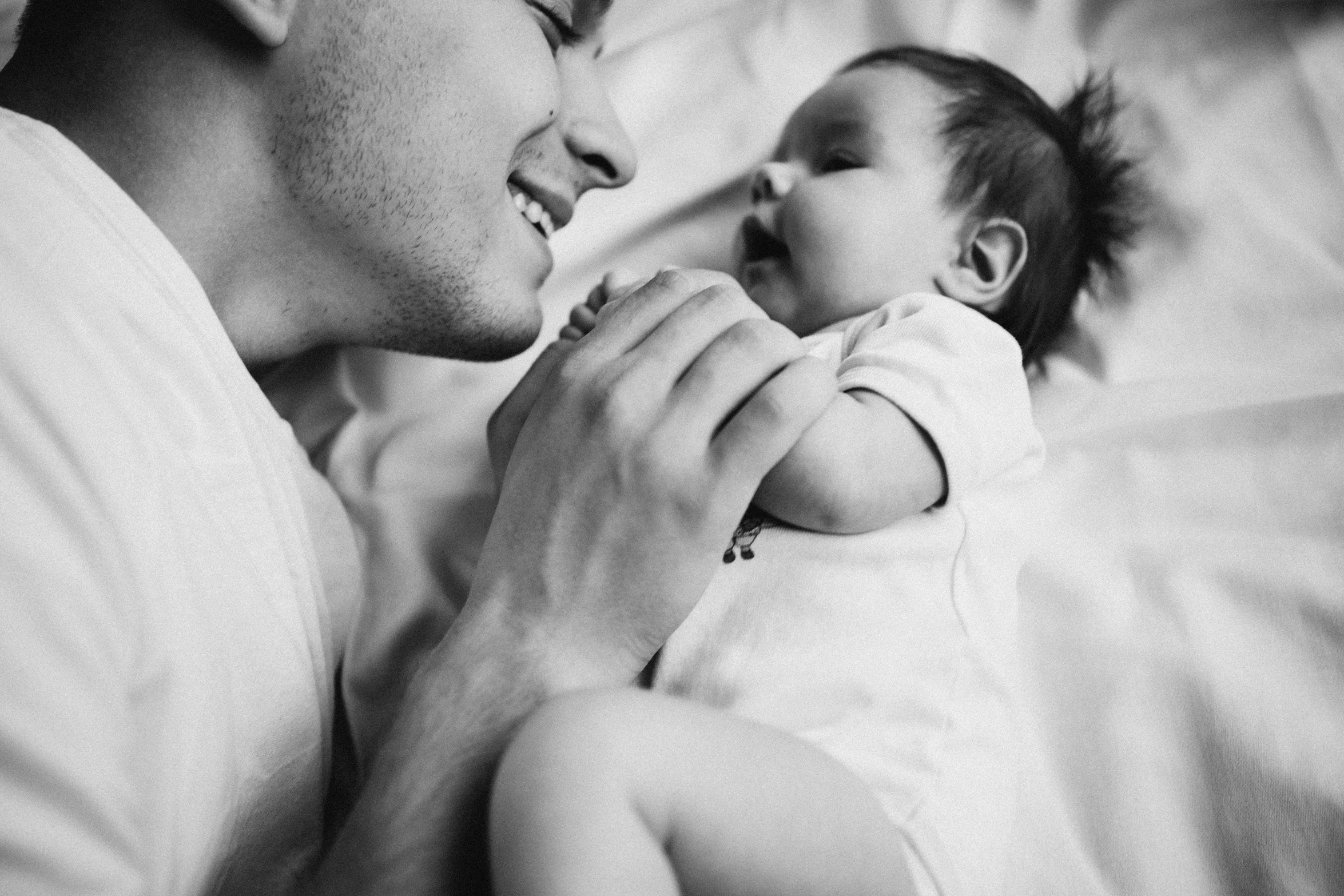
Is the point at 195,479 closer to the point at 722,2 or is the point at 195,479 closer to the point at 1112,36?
the point at 722,2

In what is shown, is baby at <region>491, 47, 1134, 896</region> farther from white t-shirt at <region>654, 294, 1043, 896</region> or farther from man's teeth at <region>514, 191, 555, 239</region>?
man's teeth at <region>514, 191, 555, 239</region>

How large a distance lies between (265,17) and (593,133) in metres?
0.39

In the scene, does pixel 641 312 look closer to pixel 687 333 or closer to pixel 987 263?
pixel 687 333

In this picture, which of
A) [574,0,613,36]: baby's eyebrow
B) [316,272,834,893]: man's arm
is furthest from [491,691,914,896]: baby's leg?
[574,0,613,36]: baby's eyebrow

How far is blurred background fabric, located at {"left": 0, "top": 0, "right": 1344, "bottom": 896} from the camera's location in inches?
33.3

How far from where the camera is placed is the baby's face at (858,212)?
104 cm

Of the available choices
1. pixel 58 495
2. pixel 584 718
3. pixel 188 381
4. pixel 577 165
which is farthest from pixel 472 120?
pixel 584 718

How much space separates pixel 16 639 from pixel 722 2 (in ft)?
4.75

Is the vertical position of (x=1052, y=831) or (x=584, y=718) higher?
(x=584, y=718)

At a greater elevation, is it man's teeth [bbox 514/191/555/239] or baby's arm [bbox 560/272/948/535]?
man's teeth [bbox 514/191/555/239]

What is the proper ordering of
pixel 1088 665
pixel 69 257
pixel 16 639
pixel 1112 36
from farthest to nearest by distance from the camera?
pixel 1112 36 → pixel 1088 665 → pixel 69 257 → pixel 16 639

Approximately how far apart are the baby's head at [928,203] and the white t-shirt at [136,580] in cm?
63

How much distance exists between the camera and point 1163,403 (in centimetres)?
115

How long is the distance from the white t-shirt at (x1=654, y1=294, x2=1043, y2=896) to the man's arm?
0.07 metres
